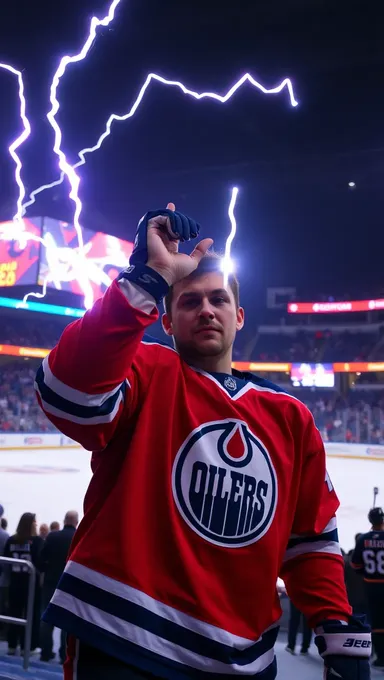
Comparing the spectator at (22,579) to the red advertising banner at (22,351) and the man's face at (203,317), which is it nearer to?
the man's face at (203,317)

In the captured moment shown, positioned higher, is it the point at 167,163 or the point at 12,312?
the point at 167,163

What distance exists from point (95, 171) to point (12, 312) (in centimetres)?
1008

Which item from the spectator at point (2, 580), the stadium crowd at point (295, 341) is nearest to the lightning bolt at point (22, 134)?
the spectator at point (2, 580)

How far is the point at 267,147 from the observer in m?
13.7

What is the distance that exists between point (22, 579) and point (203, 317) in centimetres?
344

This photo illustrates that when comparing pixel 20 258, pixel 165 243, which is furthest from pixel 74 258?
pixel 165 243

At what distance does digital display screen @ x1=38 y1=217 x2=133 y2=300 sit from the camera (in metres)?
19.8

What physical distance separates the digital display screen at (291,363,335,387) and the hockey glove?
22105mm

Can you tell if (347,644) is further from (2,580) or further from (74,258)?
(74,258)

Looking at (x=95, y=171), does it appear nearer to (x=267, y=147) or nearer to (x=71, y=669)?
(x=267, y=147)

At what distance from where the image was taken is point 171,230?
1.08 metres

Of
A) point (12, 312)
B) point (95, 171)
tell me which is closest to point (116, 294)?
point (95, 171)

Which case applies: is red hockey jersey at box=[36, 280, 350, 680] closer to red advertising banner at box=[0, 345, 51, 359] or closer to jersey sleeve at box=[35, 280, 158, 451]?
jersey sleeve at box=[35, 280, 158, 451]

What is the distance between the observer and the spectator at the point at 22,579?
3.87 m
